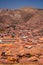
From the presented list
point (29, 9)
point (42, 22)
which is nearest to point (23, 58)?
point (42, 22)

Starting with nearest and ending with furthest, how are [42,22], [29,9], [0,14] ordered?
[42,22] → [0,14] → [29,9]

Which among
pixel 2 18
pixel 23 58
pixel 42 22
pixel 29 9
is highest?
pixel 29 9

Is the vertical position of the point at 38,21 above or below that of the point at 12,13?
below

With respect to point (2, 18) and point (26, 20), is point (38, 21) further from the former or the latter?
point (2, 18)

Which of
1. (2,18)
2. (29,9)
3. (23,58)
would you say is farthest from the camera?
(29,9)

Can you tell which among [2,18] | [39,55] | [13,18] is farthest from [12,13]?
[39,55]

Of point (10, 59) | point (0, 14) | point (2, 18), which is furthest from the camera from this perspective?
point (0, 14)

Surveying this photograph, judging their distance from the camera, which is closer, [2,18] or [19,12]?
[2,18]

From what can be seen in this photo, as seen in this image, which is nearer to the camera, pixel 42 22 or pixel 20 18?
pixel 42 22

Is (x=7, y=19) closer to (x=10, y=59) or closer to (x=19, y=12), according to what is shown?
(x=19, y=12)
